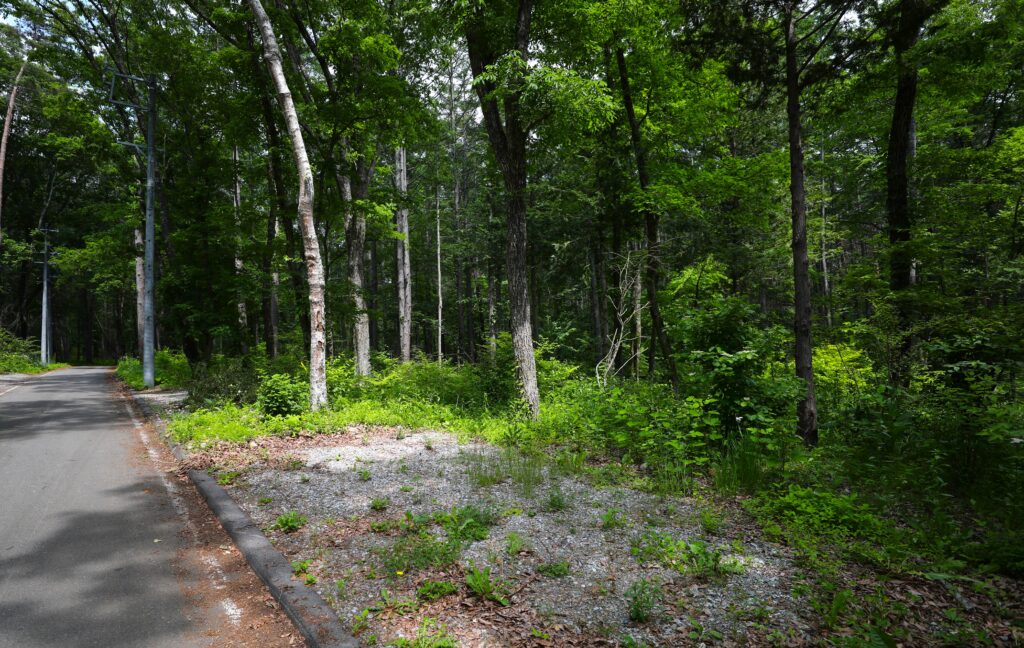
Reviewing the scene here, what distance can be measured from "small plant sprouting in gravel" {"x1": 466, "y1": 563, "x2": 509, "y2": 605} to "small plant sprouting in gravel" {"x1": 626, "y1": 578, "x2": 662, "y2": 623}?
854 mm

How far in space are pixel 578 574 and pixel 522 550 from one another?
1.88 ft

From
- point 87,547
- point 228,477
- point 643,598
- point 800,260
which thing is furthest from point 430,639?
point 800,260

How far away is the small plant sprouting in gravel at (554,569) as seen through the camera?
3.68 meters

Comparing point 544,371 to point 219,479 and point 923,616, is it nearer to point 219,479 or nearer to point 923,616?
point 219,479

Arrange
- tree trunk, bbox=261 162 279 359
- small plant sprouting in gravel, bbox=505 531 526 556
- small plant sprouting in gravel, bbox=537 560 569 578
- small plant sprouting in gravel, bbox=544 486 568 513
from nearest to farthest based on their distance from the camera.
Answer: small plant sprouting in gravel, bbox=537 560 569 578 < small plant sprouting in gravel, bbox=505 531 526 556 < small plant sprouting in gravel, bbox=544 486 568 513 < tree trunk, bbox=261 162 279 359

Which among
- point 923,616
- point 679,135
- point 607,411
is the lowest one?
point 923,616

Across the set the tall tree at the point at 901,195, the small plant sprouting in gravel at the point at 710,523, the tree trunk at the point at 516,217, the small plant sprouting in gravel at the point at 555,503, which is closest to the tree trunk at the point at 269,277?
the tree trunk at the point at 516,217

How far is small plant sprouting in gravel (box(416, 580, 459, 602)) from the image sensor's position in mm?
3393

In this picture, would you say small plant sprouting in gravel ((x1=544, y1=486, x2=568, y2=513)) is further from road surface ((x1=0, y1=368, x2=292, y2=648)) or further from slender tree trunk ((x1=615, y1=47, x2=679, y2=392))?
slender tree trunk ((x1=615, y1=47, x2=679, y2=392))

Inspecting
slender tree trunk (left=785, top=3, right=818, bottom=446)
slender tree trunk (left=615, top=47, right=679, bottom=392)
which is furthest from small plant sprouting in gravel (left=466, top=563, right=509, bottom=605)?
slender tree trunk (left=615, top=47, right=679, bottom=392)

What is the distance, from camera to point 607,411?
27.4 feet

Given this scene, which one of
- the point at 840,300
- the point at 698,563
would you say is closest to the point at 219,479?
the point at 698,563

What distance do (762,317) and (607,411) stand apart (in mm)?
3211

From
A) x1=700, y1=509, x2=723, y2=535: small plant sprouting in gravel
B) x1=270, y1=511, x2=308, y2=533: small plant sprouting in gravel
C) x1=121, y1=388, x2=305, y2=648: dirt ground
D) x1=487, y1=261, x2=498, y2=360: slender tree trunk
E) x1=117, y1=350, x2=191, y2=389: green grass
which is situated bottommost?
x1=121, y1=388, x2=305, y2=648: dirt ground
